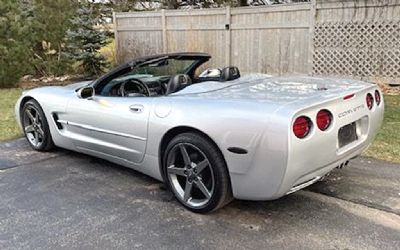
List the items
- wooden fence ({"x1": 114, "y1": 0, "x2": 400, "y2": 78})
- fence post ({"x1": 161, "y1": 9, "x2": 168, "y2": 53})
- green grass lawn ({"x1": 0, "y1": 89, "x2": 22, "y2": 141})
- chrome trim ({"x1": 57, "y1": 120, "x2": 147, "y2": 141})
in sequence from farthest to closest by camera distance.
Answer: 1. fence post ({"x1": 161, "y1": 9, "x2": 168, "y2": 53})
2. wooden fence ({"x1": 114, "y1": 0, "x2": 400, "y2": 78})
3. green grass lawn ({"x1": 0, "y1": 89, "x2": 22, "y2": 141})
4. chrome trim ({"x1": 57, "y1": 120, "x2": 147, "y2": 141})

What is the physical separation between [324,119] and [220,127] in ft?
2.42

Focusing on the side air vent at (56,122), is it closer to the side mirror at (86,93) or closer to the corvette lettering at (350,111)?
the side mirror at (86,93)

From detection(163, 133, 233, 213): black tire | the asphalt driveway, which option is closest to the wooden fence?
the asphalt driveway

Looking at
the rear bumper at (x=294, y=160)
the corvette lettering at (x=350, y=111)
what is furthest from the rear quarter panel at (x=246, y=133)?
the corvette lettering at (x=350, y=111)

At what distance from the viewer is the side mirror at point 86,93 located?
4273mm

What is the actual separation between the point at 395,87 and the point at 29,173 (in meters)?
7.94

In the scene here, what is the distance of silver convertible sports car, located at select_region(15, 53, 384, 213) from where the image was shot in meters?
2.94

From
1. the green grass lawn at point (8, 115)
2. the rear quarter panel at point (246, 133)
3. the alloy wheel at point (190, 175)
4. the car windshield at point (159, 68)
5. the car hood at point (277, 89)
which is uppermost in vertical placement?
the car windshield at point (159, 68)

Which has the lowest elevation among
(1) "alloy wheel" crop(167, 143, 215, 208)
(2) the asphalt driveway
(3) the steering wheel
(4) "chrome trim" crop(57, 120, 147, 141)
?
(2) the asphalt driveway

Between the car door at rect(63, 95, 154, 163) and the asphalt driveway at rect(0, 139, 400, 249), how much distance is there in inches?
13.0

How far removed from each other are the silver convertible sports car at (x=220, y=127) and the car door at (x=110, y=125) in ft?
0.03

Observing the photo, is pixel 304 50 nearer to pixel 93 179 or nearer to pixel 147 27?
pixel 147 27

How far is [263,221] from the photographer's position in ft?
Result: 10.9

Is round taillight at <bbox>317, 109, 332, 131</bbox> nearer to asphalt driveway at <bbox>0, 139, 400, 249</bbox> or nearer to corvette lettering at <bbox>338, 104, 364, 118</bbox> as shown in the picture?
corvette lettering at <bbox>338, 104, 364, 118</bbox>
